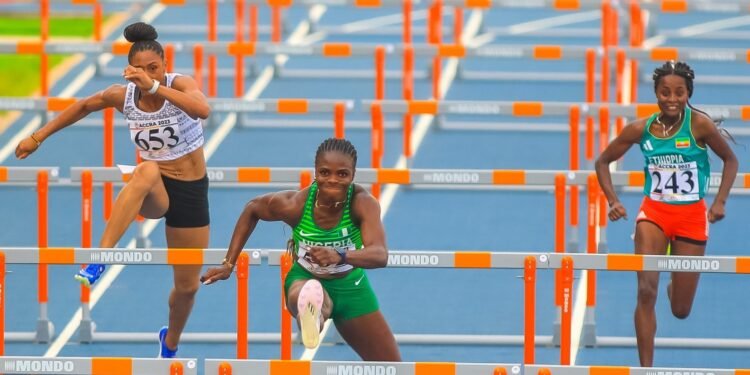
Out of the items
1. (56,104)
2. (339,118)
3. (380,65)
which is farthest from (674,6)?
(56,104)

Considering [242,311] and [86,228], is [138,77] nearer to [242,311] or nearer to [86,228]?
[242,311]

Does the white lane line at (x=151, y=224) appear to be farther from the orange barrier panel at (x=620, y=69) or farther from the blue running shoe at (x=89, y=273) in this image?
the orange barrier panel at (x=620, y=69)

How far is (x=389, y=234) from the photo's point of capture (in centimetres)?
1357

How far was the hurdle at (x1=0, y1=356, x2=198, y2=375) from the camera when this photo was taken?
7574 mm

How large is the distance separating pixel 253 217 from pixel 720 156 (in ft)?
9.42

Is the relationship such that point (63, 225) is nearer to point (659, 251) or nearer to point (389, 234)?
point (389, 234)

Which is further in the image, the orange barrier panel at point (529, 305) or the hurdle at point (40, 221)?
the hurdle at point (40, 221)

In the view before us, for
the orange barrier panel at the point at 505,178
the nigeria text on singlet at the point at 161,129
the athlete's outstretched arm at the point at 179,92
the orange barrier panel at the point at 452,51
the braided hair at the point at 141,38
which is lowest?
the orange barrier panel at the point at 505,178

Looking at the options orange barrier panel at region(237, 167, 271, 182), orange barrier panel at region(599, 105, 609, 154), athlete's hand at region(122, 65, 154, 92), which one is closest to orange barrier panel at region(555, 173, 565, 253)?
orange barrier panel at region(599, 105, 609, 154)

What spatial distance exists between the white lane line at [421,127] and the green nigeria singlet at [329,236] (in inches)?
106

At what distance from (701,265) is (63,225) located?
7.11 metres

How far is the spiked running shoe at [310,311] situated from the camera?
7598mm

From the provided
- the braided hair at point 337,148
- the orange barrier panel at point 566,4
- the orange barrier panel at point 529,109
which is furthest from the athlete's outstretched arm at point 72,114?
the orange barrier panel at point 566,4

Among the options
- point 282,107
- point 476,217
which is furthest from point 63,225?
point 476,217
